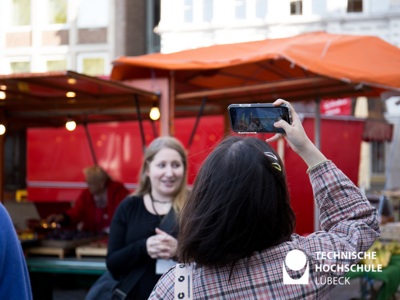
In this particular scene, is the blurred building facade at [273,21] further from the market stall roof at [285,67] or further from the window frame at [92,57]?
the market stall roof at [285,67]

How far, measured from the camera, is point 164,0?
62.4 ft

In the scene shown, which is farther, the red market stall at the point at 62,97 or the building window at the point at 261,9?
the building window at the point at 261,9

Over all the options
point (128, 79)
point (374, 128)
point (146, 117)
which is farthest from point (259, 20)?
point (128, 79)

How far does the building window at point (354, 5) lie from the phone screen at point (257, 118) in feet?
61.3

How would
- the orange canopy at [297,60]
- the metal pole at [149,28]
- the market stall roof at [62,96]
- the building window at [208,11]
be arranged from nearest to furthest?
the orange canopy at [297,60] → the market stall roof at [62,96] → the building window at [208,11] → the metal pole at [149,28]

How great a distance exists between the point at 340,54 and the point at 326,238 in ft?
10.9

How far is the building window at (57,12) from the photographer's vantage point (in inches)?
744

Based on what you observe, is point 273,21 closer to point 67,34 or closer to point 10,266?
point 67,34

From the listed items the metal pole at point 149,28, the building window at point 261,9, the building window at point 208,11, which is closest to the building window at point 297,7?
the building window at point 261,9

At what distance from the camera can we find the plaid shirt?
1136 mm

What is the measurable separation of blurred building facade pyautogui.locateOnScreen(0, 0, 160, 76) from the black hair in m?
18.4

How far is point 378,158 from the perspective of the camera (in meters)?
19.8

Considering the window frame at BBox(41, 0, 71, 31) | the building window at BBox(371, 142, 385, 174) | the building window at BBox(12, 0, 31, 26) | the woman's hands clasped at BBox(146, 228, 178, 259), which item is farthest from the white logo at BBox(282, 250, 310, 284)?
the building window at BBox(12, 0, 31, 26)

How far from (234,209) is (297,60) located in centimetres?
310
